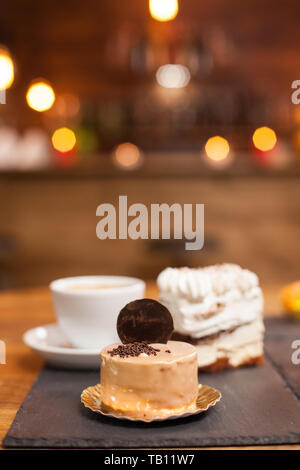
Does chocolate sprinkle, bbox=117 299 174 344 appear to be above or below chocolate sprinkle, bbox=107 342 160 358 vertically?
above

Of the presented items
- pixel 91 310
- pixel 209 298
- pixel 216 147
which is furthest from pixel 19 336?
pixel 216 147

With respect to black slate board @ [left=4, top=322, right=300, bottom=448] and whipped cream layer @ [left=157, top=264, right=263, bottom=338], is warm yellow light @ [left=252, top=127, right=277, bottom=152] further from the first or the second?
black slate board @ [left=4, top=322, right=300, bottom=448]

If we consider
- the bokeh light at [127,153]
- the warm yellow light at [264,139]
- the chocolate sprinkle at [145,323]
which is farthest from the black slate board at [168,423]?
the bokeh light at [127,153]

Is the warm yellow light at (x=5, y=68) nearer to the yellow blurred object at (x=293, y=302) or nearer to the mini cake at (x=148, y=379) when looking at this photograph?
the yellow blurred object at (x=293, y=302)

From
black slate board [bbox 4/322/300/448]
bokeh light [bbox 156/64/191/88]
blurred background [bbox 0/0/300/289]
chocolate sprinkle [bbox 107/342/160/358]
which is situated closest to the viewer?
black slate board [bbox 4/322/300/448]

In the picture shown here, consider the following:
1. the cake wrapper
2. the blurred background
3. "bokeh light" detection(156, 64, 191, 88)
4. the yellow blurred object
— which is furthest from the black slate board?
"bokeh light" detection(156, 64, 191, 88)

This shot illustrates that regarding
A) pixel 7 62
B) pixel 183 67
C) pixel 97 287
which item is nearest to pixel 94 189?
pixel 7 62
